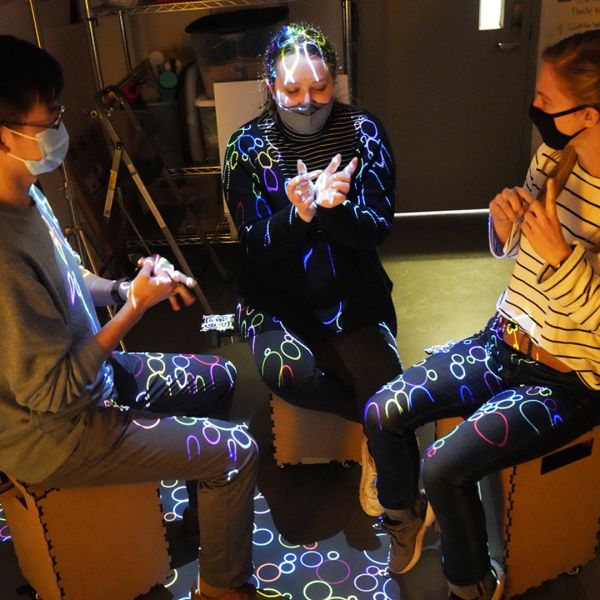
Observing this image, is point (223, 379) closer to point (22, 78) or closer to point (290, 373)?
point (290, 373)

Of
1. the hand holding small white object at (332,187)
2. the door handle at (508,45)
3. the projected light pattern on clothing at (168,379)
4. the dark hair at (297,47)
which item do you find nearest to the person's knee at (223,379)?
the projected light pattern on clothing at (168,379)

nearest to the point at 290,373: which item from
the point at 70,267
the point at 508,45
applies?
the point at 70,267

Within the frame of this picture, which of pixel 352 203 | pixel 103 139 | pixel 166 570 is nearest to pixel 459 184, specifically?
pixel 103 139

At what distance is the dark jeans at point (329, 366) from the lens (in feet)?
5.86

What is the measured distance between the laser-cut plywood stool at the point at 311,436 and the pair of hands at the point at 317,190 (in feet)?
1.76

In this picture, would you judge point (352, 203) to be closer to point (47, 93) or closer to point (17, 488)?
point (47, 93)

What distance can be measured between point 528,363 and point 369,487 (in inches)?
22.4

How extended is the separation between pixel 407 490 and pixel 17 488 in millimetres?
850

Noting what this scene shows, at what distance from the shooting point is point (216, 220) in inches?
136

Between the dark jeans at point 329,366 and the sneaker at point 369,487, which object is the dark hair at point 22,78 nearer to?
the dark jeans at point 329,366

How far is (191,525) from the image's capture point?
1.79m

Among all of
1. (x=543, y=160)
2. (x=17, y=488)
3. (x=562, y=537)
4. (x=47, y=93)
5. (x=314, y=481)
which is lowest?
(x=314, y=481)

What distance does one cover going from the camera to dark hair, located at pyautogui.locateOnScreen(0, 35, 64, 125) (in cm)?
125

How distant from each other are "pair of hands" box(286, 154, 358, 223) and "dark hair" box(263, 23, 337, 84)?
30 cm
